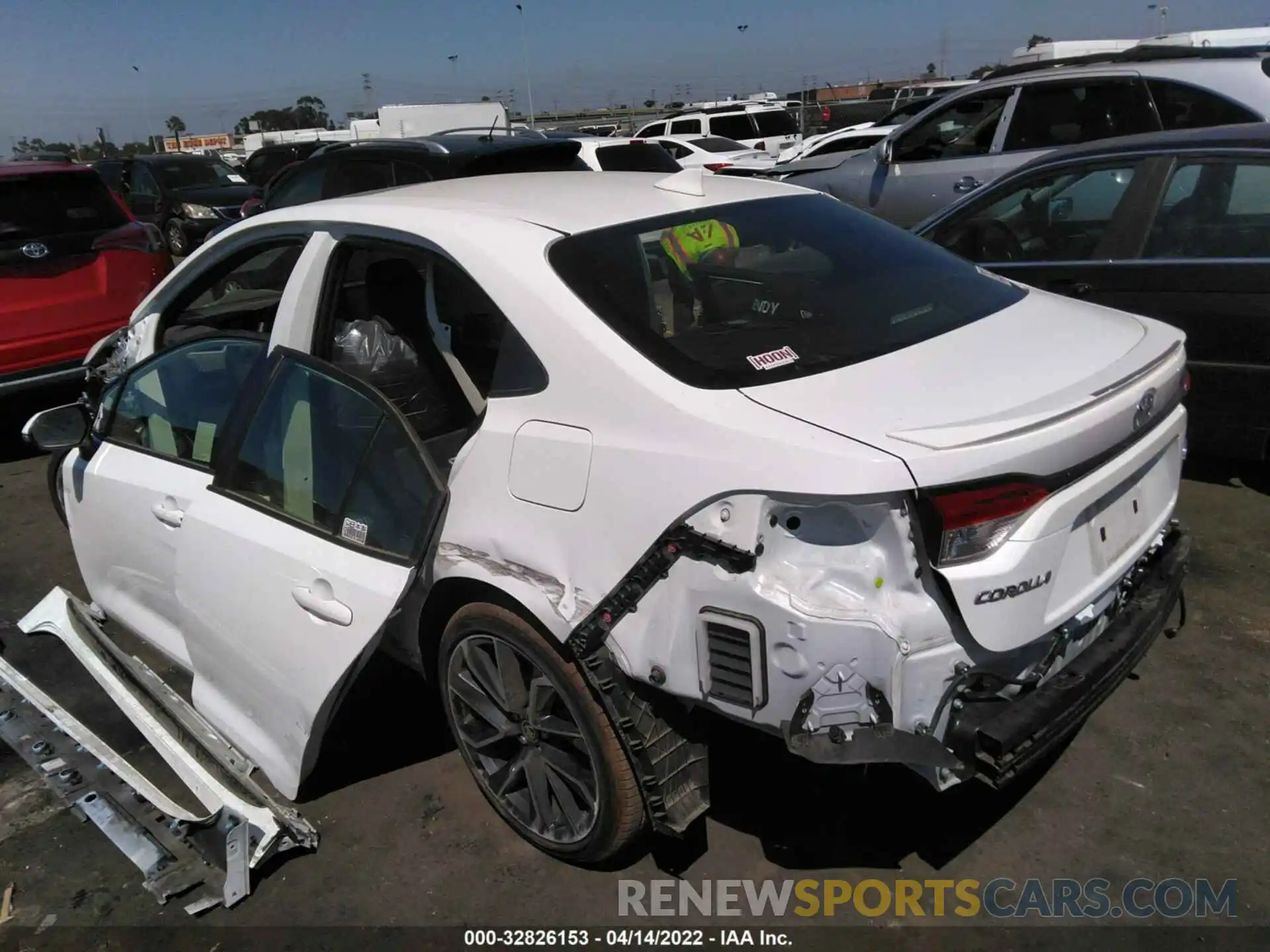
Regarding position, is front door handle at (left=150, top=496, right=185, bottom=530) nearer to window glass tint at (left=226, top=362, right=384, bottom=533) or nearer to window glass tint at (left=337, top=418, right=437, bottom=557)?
window glass tint at (left=226, top=362, right=384, bottom=533)

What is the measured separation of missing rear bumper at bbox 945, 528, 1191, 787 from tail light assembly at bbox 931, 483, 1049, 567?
1.16 ft

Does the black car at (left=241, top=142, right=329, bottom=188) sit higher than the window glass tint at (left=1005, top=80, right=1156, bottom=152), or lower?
lower

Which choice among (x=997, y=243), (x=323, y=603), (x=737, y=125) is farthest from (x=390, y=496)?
(x=737, y=125)

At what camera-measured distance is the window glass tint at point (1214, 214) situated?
163 inches

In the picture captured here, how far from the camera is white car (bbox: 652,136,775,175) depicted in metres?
15.1

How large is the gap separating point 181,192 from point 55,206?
7735 mm

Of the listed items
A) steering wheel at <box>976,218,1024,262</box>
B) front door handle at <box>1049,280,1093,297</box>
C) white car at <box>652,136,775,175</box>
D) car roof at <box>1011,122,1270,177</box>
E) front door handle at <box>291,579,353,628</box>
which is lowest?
white car at <box>652,136,775,175</box>

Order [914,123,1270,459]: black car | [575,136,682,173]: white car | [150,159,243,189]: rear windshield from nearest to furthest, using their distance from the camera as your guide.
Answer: [914,123,1270,459]: black car → [575,136,682,173]: white car → [150,159,243,189]: rear windshield

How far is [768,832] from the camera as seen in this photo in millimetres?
2768

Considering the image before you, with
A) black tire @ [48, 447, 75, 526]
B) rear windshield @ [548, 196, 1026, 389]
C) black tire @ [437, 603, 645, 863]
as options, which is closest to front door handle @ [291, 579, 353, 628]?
black tire @ [437, 603, 645, 863]

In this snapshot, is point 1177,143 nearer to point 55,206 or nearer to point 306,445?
point 306,445

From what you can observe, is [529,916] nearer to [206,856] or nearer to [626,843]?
[626,843]

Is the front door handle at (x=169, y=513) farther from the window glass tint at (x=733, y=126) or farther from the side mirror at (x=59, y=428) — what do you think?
the window glass tint at (x=733, y=126)

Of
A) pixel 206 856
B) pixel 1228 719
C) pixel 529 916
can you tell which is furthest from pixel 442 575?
pixel 1228 719
